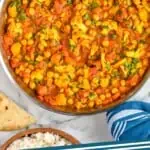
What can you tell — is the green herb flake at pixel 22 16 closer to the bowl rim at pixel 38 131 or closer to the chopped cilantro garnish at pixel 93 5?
the chopped cilantro garnish at pixel 93 5

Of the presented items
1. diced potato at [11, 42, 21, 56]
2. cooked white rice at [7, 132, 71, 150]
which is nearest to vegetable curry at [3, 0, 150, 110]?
diced potato at [11, 42, 21, 56]

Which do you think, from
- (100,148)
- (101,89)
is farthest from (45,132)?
(100,148)

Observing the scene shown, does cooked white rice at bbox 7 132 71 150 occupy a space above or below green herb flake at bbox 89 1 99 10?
below

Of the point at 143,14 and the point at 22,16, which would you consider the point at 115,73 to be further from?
the point at 22,16

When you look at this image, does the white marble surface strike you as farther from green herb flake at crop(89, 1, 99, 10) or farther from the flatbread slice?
green herb flake at crop(89, 1, 99, 10)

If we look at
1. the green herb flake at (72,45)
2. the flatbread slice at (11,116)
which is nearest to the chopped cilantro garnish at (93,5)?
the green herb flake at (72,45)

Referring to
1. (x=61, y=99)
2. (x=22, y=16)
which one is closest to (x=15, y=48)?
(x=22, y=16)
